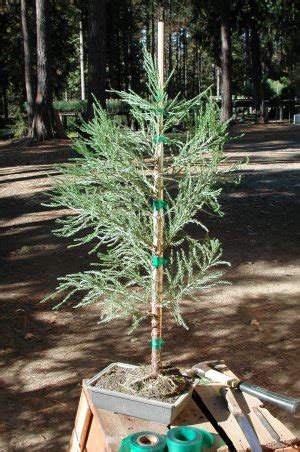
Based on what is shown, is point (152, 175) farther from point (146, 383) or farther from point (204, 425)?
point (204, 425)

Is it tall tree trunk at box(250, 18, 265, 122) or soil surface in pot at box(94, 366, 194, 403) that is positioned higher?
tall tree trunk at box(250, 18, 265, 122)

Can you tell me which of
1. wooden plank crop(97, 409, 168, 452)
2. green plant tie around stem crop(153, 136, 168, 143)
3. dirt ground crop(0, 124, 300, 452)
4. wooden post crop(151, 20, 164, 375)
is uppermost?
green plant tie around stem crop(153, 136, 168, 143)

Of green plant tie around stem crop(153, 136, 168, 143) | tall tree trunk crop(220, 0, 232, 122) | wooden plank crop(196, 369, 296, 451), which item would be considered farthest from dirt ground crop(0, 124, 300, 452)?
tall tree trunk crop(220, 0, 232, 122)

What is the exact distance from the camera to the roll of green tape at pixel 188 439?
224cm

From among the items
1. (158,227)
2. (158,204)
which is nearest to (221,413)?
(158,227)

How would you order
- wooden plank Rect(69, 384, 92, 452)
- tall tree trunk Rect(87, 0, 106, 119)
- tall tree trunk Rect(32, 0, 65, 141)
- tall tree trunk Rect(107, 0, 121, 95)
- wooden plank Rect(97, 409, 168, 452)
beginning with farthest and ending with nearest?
tall tree trunk Rect(107, 0, 121, 95)
tall tree trunk Rect(32, 0, 65, 141)
tall tree trunk Rect(87, 0, 106, 119)
wooden plank Rect(69, 384, 92, 452)
wooden plank Rect(97, 409, 168, 452)

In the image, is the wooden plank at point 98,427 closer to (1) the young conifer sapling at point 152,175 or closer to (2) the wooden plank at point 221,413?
(1) the young conifer sapling at point 152,175

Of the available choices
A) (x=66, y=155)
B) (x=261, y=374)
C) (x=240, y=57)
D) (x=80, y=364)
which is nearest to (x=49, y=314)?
(x=80, y=364)

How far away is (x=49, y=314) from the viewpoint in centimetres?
582

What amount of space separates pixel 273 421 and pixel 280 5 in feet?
104

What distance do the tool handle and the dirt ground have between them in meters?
1.17

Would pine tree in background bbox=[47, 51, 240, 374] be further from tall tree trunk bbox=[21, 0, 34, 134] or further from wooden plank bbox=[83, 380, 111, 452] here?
tall tree trunk bbox=[21, 0, 34, 134]

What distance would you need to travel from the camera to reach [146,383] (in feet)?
9.25

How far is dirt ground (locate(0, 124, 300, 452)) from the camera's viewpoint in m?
4.12
